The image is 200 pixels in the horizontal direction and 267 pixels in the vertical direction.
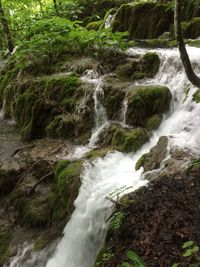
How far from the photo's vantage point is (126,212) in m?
4.00

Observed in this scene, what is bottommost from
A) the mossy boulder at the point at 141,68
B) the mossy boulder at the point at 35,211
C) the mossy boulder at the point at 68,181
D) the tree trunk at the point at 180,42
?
the mossy boulder at the point at 35,211

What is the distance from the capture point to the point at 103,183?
17.1 feet

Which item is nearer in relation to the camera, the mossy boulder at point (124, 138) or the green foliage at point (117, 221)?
the green foliage at point (117, 221)

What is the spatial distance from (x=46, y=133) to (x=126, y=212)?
4188mm

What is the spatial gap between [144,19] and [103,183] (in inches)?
350

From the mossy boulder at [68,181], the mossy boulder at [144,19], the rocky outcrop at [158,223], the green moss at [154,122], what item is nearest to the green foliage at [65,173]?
the mossy boulder at [68,181]

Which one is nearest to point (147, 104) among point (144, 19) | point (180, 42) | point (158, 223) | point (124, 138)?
point (124, 138)

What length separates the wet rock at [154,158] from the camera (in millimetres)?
4993

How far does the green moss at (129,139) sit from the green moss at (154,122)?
0.58 ft

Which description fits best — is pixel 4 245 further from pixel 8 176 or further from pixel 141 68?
pixel 141 68

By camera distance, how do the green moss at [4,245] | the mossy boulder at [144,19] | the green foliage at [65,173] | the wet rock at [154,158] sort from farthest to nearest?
the mossy boulder at [144,19] → the green foliage at [65,173] → the wet rock at [154,158] → the green moss at [4,245]

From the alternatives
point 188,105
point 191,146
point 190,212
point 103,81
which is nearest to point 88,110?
point 103,81

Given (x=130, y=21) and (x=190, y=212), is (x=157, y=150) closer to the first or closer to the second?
(x=190, y=212)

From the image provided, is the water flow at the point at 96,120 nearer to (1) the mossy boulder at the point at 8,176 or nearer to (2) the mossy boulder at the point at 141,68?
(2) the mossy boulder at the point at 141,68
